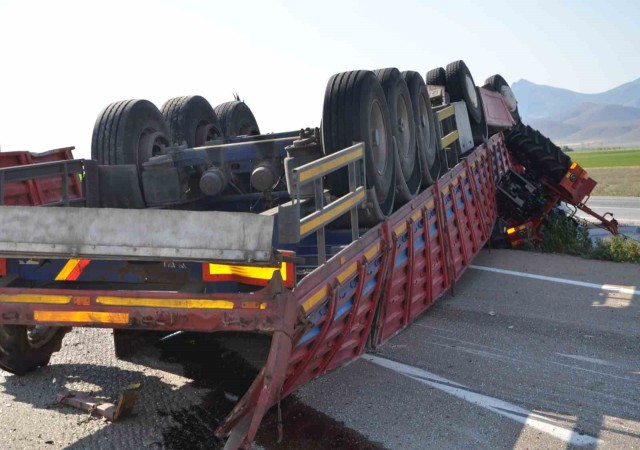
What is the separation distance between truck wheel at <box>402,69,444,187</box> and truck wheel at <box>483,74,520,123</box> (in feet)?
14.9

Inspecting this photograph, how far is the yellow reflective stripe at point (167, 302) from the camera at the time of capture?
3.99 meters

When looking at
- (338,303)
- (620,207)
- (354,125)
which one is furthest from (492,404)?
(620,207)

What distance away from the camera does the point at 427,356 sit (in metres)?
5.91

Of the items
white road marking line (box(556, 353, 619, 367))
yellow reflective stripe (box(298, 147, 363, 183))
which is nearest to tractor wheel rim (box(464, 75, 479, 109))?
white road marking line (box(556, 353, 619, 367))

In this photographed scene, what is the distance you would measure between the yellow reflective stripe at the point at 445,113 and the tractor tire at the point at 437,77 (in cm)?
125

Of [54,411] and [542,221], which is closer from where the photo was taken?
[54,411]

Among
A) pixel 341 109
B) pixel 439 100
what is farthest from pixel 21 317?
pixel 439 100

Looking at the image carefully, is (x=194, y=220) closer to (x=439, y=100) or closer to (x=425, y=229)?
(x=425, y=229)

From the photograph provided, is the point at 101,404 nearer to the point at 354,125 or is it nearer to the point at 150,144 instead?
the point at 354,125

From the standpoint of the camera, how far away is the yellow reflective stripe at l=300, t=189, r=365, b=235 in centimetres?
412

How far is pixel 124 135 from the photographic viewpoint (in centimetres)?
683

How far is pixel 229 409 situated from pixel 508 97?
8.57 m

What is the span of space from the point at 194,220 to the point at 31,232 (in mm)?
910

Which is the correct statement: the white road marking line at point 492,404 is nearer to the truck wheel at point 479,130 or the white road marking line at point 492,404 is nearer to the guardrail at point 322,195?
the guardrail at point 322,195
